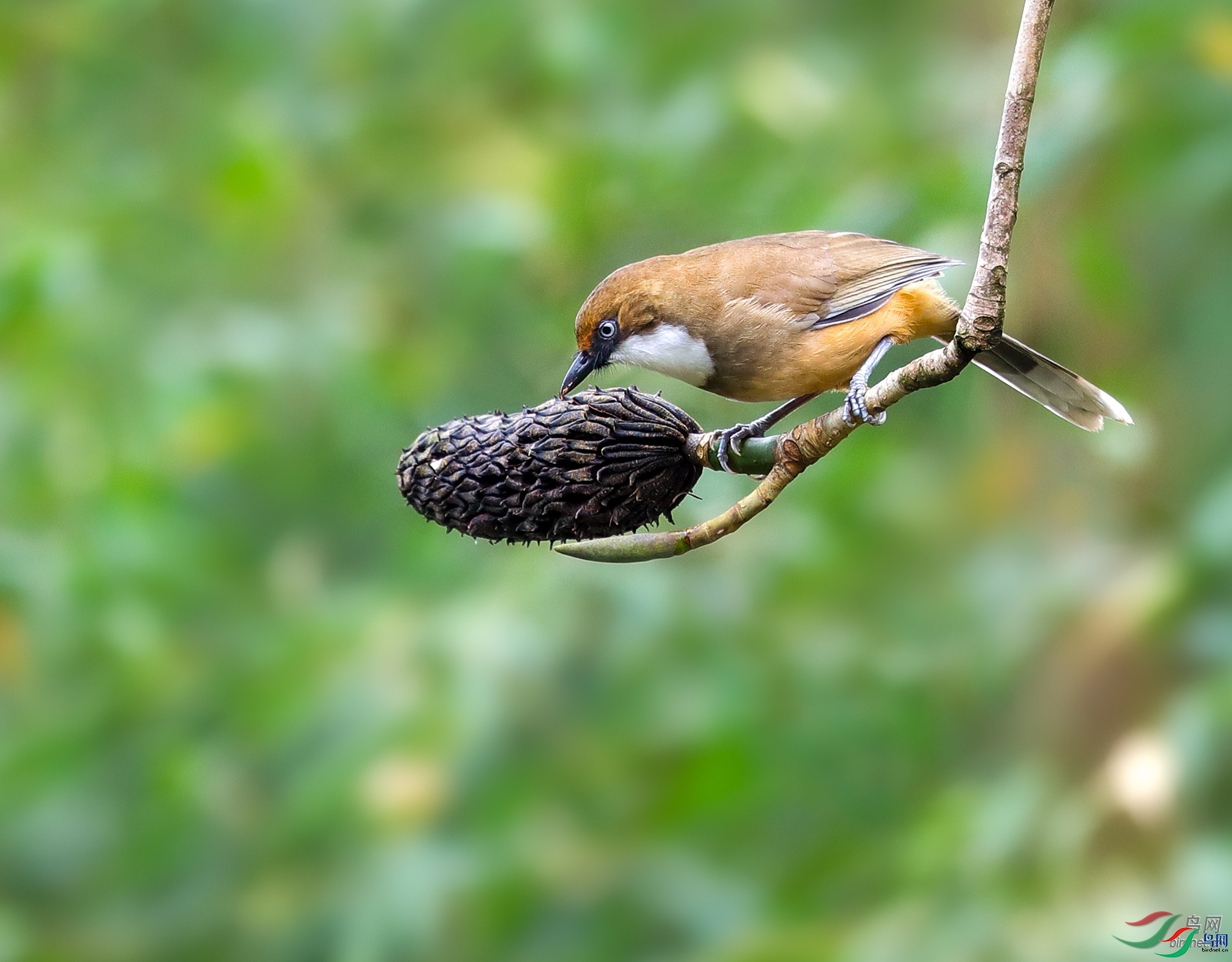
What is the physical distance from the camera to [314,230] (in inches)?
114

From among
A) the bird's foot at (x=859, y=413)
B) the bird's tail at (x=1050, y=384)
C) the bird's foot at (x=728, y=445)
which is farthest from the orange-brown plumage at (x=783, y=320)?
the bird's foot at (x=859, y=413)

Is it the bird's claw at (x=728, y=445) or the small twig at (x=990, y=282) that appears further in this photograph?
the bird's claw at (x=728, y=445)

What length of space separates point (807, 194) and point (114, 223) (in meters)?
1.61

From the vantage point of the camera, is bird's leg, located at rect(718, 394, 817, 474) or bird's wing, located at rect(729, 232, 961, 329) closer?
bird's leg, located at rect(718, 394, 817, 474)

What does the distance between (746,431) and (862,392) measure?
0.20 metres

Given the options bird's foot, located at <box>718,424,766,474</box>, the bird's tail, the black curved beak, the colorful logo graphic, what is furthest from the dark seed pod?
the colorful logo graphic

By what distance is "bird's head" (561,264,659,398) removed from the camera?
4.86ft

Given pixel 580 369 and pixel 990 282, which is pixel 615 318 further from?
pixel 990 282

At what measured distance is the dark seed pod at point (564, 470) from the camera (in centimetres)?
122

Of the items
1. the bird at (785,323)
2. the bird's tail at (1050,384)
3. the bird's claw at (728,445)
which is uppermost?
the bird at (785,323)

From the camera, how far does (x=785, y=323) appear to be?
1429 millimetres

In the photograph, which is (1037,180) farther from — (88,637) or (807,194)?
A: (88,637)

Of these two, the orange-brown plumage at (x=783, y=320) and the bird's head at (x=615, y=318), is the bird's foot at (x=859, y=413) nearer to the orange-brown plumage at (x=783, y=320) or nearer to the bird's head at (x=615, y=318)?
the orange-brown plumage at (x=783, y=320)

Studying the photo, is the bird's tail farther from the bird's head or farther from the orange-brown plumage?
the bird's head
